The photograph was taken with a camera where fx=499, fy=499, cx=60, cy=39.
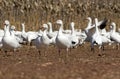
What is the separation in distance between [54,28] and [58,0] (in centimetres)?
716

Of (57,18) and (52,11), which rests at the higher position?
(52,11)

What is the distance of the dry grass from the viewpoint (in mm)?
37031

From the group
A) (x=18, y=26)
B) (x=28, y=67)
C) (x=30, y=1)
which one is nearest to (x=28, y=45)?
(x=18, y=26)

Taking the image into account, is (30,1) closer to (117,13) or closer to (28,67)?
(117,13)

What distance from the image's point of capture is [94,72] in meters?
15.1

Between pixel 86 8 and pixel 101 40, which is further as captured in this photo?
pixel 86 8

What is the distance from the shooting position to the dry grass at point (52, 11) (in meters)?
37.0

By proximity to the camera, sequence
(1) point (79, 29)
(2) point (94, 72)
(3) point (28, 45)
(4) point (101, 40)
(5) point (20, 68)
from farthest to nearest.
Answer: (1) point (79, 29) < (3) point (28, 45) < (4) point (101, 40) < (5) point (20, 68) < (2) point (94, 72)

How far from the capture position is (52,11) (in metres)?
40.6

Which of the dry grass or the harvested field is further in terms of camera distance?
the dry grass

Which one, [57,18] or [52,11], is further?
[52,11]

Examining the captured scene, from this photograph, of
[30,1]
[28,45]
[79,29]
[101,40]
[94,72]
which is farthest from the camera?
[30,1]

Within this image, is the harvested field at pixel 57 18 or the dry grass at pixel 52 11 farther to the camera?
the dry grass at pixel 52 11

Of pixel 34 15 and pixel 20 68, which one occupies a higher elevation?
pixel 34 15
